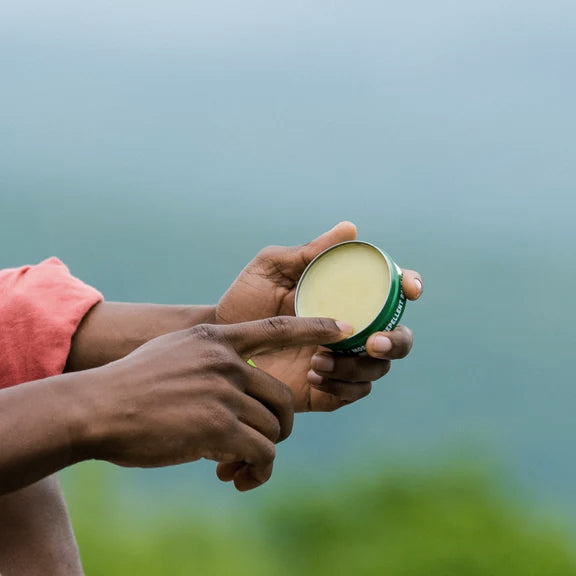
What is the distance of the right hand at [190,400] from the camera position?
0.84 metres

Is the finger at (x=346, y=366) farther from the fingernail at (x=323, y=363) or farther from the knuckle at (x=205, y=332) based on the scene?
the knuckle at (x=205, y=332)

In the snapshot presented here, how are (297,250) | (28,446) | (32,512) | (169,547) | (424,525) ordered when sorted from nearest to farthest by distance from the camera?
1. (28,446)
2. (32,512)
3. (297,250)
4. (169,547)
5. (424,525)

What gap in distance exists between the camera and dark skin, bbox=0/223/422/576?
2.85 feet

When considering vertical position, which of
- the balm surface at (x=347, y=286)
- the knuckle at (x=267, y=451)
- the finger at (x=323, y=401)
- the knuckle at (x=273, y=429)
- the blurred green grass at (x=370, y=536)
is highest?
the balm surface at (x=347, y=286)

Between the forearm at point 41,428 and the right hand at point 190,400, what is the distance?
0.01 meters

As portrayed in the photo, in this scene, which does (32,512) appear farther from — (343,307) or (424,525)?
(424,525)

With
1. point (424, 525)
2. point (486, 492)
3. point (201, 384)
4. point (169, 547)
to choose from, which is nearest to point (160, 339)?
point (201, 384)

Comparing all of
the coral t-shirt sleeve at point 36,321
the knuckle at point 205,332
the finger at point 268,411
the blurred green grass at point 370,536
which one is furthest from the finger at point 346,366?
the blurred green grass at point 370,536

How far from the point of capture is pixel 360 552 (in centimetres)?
294

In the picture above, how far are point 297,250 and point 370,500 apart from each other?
83.5 inches

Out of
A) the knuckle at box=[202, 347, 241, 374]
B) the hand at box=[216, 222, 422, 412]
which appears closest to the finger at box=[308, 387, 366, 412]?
the hand at box=[216, 222, 422, 412]

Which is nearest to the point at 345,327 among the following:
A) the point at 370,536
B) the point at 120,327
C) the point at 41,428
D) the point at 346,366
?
the point at 346,366

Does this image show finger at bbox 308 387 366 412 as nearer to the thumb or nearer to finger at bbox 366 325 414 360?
finger at bbox 366 325 414 360

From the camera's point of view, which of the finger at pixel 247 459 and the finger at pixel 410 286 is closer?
the finger at pixel 247 459
